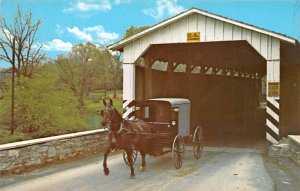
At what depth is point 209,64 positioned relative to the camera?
77.6 feet

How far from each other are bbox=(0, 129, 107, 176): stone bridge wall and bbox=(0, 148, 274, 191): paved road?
1.09 feet

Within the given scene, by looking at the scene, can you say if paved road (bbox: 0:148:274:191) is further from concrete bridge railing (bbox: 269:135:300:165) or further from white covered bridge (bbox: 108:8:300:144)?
white covered bridge (bbox: 108:8:300:144)

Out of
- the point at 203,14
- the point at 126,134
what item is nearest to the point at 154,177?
the point at 126,134

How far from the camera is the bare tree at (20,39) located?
22422 millimetres

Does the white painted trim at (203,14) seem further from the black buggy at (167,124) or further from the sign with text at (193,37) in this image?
the black buggy at (167,124)

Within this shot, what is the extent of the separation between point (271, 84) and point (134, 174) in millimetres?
6030

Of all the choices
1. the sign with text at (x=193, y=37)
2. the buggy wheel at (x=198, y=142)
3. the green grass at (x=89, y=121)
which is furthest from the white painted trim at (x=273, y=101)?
the green grass at (x=89, y=121)

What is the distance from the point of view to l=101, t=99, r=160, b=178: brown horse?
28.0 ft

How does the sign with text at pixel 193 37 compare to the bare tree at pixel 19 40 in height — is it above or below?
below

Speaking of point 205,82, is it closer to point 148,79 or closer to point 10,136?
point 148,79

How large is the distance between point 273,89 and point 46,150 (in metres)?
7.67

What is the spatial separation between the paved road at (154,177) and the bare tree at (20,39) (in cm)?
1388

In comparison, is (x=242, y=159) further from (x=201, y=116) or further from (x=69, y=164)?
(x=201, y=116)

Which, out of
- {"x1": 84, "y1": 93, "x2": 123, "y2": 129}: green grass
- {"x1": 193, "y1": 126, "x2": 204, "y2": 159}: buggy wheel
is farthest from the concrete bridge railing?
{"x1": 84, "y1": 93, "x2": 123, "y2": 129}: green grass
